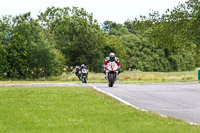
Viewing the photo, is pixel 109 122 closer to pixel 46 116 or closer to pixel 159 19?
pixel 46 116

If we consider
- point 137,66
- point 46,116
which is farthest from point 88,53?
point 46,116

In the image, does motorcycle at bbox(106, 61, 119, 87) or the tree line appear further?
the tree line

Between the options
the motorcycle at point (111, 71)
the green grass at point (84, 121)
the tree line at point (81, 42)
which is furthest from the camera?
the tree line at point (81, 42)

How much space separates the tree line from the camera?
118 feet

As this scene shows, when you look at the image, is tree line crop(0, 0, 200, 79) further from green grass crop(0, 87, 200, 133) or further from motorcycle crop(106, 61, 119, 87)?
green grass crop(0, 87, 200, 133)

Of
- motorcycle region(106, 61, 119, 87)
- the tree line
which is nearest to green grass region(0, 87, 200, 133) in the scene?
motorcycle region(106, 61, 119, 87)

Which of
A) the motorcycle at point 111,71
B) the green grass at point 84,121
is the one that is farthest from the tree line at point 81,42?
the green grass at point 84,121

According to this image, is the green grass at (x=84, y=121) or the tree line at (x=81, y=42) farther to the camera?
the tree line at (x=81, y=42)

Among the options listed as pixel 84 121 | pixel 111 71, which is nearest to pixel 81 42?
pixel 111 71

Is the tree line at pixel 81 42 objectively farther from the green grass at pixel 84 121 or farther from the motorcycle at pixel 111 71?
the green grass at pixel 84 121

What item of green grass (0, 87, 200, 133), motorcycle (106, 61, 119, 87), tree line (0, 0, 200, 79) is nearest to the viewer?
green grass (0, 87, 200, 133)

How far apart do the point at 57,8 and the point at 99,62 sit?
1691 centimetres

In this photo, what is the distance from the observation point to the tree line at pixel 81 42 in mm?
36062

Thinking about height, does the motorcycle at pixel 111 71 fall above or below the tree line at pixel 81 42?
below
